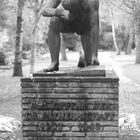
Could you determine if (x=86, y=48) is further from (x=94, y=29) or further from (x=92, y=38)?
(x=94, y=29)

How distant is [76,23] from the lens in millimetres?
5895

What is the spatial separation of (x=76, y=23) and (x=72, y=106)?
4.48 ft

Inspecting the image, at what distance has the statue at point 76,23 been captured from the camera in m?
5.74

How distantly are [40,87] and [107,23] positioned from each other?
53638mm

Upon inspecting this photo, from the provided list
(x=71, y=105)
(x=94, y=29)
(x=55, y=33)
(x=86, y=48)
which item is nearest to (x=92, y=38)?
(x=94, y=29)

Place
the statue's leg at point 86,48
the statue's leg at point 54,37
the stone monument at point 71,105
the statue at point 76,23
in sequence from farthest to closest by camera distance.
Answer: the statue's leg at point 86,48, the statue's leg at point 54,37, the statue at point 76,23, the stone monument at point 71,105

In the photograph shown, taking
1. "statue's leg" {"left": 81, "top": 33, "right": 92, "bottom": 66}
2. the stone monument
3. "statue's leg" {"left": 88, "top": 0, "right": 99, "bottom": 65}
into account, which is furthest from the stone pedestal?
"statue's leg" {"left": 81, "top": 33, "right": 92, "bottom": 66}

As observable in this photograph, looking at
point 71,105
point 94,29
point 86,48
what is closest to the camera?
point 71,105

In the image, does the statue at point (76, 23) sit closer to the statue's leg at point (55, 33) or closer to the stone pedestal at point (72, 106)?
the statue's leg at point (55, 33)

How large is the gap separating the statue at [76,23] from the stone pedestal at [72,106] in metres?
0.51

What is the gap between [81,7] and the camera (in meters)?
5.77

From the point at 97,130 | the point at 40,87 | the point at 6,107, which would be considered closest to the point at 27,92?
the point at 40,87

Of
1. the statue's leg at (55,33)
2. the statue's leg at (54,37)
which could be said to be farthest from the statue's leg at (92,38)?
the statue's leg at (54,37)

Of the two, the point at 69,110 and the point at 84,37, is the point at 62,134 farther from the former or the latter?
the point at 84,37
